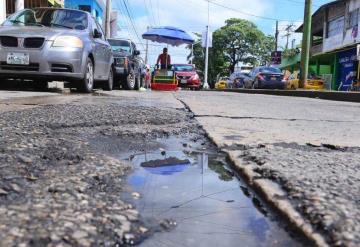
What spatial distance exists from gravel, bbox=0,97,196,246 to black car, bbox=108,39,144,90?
384 inches

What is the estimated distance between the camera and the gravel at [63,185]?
1.67 meters

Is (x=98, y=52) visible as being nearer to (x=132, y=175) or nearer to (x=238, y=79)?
(x=132, y=175)

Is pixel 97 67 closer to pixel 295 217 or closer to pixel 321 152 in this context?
pixel 321 152

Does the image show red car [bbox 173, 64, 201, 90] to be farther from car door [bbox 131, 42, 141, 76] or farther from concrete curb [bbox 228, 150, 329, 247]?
concrete curb [bbox 228, 150, 329, 247]

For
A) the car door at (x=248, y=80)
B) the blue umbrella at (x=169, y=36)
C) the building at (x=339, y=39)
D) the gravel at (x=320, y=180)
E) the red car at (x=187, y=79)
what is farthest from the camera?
the building at (x=339, y=39)

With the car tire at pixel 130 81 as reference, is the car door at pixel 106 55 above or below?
above

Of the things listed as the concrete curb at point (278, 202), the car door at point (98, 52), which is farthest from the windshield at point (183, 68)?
the concrete curb at point (278, 202)

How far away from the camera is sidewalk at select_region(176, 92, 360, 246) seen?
72.1 inches

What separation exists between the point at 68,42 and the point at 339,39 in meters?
27.3

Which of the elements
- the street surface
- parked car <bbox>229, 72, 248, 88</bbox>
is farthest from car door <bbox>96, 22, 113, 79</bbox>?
parked car <bbox>229, 72, 248, 88</bbox>

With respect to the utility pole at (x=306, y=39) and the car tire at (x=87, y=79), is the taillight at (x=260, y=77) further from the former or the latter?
the car tire at (x=87, y=79)

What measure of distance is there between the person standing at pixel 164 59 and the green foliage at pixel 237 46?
47.1 m

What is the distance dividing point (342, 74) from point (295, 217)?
108ft

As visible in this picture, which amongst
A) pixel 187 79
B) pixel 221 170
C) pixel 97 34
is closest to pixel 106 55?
pixel 97 34
